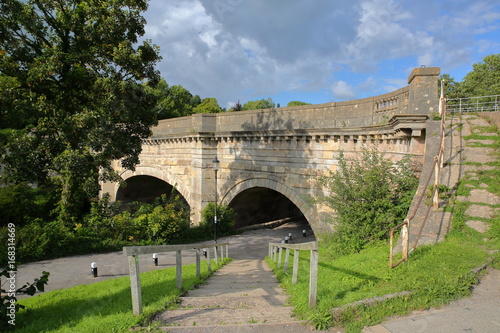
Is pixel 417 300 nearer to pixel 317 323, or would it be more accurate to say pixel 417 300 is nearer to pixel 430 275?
pixel 430 275

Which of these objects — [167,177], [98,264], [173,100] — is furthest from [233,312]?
[173,100]

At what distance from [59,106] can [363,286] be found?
10.8 meters

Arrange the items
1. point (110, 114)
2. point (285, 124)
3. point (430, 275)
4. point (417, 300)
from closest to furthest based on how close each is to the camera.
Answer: point (417, 300), point (430, 275), point (110, 114), point (285, 124)

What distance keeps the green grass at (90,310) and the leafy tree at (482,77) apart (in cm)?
3253

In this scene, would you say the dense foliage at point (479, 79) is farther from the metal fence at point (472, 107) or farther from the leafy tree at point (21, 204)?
the leafy tree at point (21, 204)

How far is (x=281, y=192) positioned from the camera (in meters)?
11.6

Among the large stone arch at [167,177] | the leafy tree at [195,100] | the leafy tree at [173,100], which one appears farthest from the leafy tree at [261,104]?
the large stone arch at [167,177]

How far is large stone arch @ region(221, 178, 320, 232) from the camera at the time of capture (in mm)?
10523

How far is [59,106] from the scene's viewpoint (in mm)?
10344

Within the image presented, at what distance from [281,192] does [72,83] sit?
8.21 metres

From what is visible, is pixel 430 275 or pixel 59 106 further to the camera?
pixel 59 106

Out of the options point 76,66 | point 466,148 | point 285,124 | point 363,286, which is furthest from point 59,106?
point 466,148

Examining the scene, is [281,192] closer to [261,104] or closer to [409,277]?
[409,277]

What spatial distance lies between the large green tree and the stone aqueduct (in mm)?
3840
